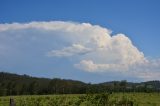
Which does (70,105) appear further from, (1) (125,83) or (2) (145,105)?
(1) (125,83)

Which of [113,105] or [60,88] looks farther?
[60,88]

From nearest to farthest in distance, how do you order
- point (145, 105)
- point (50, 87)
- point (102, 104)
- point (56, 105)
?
point (102, 104) < point (56, 105) < point (145, 105) < point (50, 87)

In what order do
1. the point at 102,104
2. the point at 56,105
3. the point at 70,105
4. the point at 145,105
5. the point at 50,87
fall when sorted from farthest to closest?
the point at 50,87, the point at 145,105, the point at 70,105, the point at 56,105, the point at 102,104

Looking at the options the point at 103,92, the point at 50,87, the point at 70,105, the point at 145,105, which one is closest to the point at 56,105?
the point at 70,105

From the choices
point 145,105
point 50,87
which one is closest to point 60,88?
point 50,87

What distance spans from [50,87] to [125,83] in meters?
35.9

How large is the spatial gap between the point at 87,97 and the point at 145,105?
83.8 feet

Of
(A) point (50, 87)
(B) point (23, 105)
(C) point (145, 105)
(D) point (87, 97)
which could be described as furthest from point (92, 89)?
(A) point (50, 87)

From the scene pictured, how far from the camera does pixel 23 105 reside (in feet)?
120

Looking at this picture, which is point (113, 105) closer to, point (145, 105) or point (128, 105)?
point (128, 105)

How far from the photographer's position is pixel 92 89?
32.1m

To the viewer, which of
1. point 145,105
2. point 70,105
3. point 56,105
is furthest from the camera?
point 145,105

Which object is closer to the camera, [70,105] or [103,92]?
[103,92]

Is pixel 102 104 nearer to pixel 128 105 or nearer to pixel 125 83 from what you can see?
pixel 128 105
